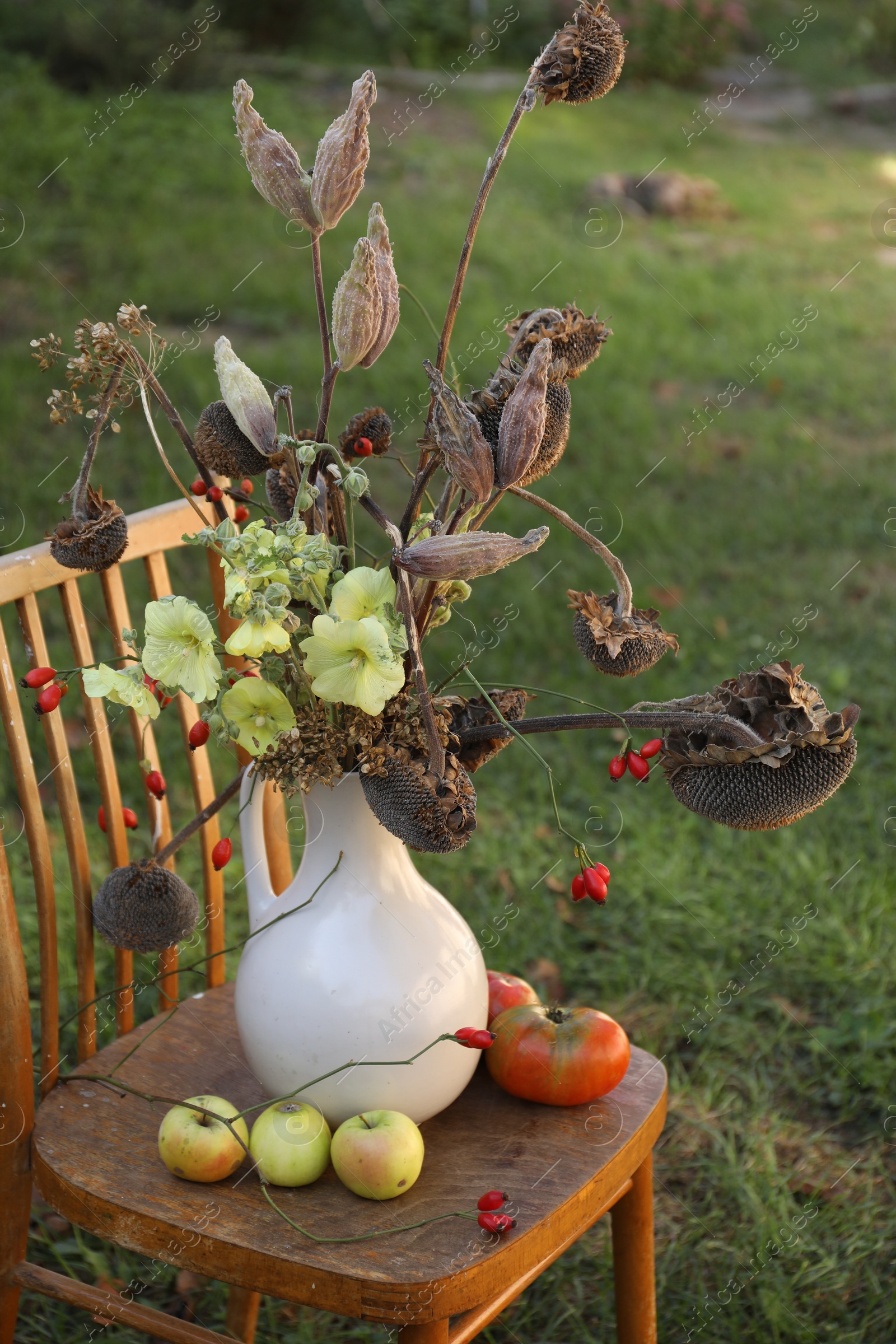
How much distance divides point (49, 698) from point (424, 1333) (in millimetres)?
631

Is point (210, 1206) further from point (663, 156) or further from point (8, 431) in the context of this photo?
point (663, 156)

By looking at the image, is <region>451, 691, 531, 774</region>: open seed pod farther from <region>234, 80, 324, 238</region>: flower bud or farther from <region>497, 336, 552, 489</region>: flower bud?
<region>234, 80, 324, 238</region>: flower bud

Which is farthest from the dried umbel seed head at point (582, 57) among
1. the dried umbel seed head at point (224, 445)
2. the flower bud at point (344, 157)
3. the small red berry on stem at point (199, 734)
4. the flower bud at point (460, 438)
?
the small red berry on stem at point (199, 734)

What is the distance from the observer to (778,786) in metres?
0.92

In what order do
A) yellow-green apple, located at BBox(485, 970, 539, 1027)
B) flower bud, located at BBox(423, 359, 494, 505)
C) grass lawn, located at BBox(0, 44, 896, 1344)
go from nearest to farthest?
1. flower bud, located at BBox(423, 359, 494, 505)
2. yellow-green apple, located at BBox(485, 970, 539, 1027)
3. grass lawn, located at BBox(0, 44, 896, 1344)

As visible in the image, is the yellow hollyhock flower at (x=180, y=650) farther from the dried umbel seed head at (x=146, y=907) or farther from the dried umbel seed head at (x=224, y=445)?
the dried umbel seed head at (x=146, y=907)

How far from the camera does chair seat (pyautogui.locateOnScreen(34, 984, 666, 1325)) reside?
1022 mm

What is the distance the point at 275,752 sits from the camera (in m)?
1.02

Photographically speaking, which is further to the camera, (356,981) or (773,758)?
(356,981)

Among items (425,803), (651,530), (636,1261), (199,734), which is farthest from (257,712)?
(651,530)

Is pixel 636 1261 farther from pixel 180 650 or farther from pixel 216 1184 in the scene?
pixel 180 650

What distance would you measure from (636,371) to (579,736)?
2.05m

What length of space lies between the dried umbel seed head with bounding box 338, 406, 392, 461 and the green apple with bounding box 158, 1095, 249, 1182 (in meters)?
0.62

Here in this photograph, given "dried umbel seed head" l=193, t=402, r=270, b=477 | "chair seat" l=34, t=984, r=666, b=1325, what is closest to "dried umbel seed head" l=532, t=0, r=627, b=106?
"dried umbel seed head" l=193, t=402, r=270, b=477
